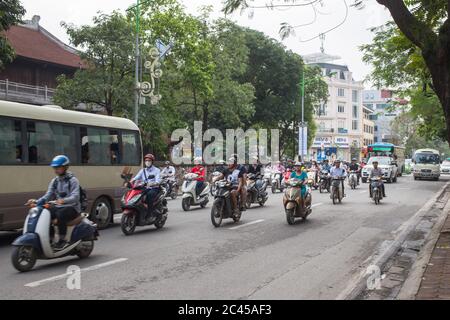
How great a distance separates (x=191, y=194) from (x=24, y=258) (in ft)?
29.9

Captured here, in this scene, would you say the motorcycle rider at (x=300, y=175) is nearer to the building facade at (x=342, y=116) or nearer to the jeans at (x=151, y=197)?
the jeans at (x=151, y=197)

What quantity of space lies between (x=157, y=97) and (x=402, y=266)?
16.2 m

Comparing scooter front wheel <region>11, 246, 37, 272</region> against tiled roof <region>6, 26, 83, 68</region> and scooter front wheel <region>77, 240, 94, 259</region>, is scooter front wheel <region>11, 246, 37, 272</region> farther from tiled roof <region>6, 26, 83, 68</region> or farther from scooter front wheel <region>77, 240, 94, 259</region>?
tiled roof <region>6, 26, 83, 68</region>

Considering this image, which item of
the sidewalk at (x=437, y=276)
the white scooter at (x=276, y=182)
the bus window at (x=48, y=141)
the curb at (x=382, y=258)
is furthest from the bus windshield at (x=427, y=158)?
the bus window at (x=48, y=141)

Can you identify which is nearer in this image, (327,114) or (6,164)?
(6,164)

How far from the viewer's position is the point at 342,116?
294 ft

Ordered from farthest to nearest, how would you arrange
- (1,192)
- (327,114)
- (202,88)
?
1. (327,114)
2. (202,88)
3. (1,192)

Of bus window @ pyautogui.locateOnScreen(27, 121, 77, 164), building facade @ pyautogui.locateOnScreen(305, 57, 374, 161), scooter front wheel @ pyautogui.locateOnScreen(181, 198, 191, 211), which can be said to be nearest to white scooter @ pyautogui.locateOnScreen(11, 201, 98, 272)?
bus window @ pyautogui.locateOnScreen(27, 121, 77, 164)

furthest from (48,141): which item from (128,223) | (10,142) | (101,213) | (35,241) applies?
(35,241)

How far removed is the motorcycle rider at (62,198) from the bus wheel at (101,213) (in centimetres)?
393

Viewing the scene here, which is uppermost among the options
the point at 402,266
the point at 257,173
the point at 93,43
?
the point at 93,43
